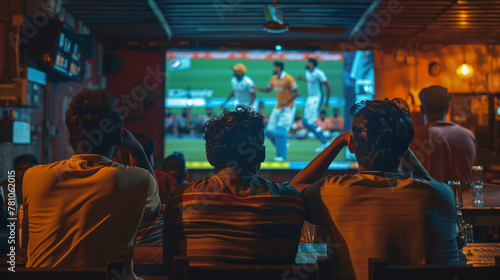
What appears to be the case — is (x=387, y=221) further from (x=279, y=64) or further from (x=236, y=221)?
(x=279, y=64)

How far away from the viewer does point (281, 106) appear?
806 centimetres

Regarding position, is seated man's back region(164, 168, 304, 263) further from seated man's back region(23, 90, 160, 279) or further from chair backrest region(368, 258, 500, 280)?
chair backrest region(368, 258, 500, 280)

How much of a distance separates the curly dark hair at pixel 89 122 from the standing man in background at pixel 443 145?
2.53 meters

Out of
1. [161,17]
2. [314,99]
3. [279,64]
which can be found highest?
[161,17]

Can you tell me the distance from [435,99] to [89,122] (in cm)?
280

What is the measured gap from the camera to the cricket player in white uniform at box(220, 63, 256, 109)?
311 inches

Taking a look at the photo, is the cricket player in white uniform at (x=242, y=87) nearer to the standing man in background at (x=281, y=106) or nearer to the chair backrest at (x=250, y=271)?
the standing man in background at (x=281, y=106)

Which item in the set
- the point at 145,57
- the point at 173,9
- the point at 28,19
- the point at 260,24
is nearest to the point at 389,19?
the point at 260,24

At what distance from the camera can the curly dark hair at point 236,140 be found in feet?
4.54

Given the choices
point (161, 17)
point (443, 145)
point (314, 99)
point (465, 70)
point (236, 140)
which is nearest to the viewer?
point (236, 140)

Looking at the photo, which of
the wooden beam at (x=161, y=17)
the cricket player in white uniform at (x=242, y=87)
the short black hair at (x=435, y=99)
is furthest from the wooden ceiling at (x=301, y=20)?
the short black hair at (x=435, y=99)

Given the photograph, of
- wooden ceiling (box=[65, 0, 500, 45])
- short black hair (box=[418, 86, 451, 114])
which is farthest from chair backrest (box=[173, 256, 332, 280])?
wooden ceiling (box=[65, 0, 500, 45])

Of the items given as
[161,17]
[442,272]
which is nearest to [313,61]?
[161,17]

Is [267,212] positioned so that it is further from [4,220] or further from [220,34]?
[220,34]
